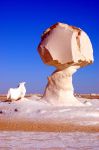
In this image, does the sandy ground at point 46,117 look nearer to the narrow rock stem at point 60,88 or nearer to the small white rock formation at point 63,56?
the narrow rock stem at point 60,88

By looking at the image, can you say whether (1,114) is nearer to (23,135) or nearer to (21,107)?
(21,107)

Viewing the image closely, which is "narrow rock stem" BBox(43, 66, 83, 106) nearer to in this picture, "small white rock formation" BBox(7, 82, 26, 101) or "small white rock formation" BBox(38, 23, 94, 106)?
"small white rock formation" BBox(38, 23, 94, 106)

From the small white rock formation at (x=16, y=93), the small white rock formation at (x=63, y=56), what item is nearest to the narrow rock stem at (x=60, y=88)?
the small white rock formation at (x=63, y=56)

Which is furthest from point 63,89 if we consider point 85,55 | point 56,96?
point 85,55

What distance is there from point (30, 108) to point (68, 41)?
4227 millimetres

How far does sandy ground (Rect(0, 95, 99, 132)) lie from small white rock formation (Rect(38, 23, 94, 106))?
196 centimetres

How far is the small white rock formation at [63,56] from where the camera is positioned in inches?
782

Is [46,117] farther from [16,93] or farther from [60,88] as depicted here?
[16,93]

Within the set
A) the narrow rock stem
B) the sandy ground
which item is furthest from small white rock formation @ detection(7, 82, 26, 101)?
the sandy ground

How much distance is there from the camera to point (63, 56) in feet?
65.3

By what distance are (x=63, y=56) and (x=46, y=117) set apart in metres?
4.29

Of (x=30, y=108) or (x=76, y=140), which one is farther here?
(x=30, y=108)

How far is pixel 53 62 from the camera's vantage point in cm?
2019

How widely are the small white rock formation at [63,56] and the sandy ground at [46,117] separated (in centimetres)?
196
